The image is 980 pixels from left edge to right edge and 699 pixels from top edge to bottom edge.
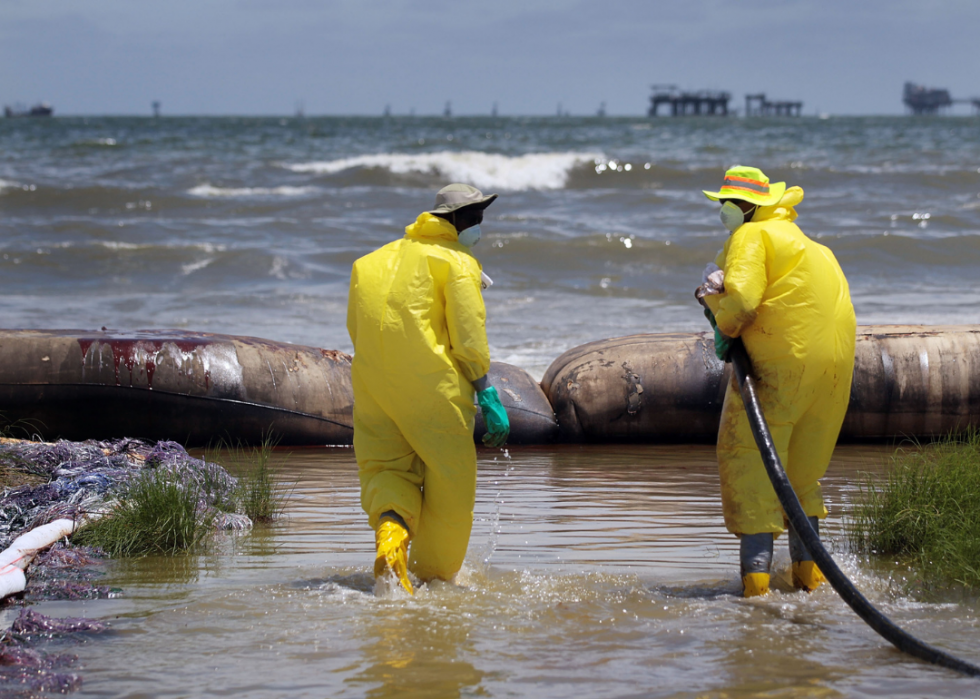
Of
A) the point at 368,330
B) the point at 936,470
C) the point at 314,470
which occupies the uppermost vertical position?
the point at 368,330

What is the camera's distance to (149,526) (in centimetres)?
478

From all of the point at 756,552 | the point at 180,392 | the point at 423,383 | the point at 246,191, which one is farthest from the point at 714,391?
the point at 246,191

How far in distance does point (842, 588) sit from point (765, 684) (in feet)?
1.60

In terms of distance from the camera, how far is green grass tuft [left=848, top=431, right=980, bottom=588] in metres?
4.27

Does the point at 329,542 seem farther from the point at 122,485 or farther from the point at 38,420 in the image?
the point at 38,420

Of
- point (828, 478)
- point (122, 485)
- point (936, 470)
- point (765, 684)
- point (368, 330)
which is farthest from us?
point (828, 478)

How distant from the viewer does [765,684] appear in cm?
331

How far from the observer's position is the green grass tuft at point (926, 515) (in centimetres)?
427

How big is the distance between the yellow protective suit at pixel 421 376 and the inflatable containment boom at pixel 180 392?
2937mm

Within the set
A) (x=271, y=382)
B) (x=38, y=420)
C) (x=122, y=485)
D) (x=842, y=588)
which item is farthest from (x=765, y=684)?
(x=38, y=420)

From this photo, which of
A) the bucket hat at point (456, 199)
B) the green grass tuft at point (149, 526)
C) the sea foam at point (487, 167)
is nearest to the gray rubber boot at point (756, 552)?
the bucket hat at point (456, 199)

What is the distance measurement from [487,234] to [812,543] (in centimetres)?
1567

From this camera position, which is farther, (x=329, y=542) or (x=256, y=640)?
(x=329, y=542)

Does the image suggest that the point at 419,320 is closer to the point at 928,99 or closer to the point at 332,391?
the point at 332,391
